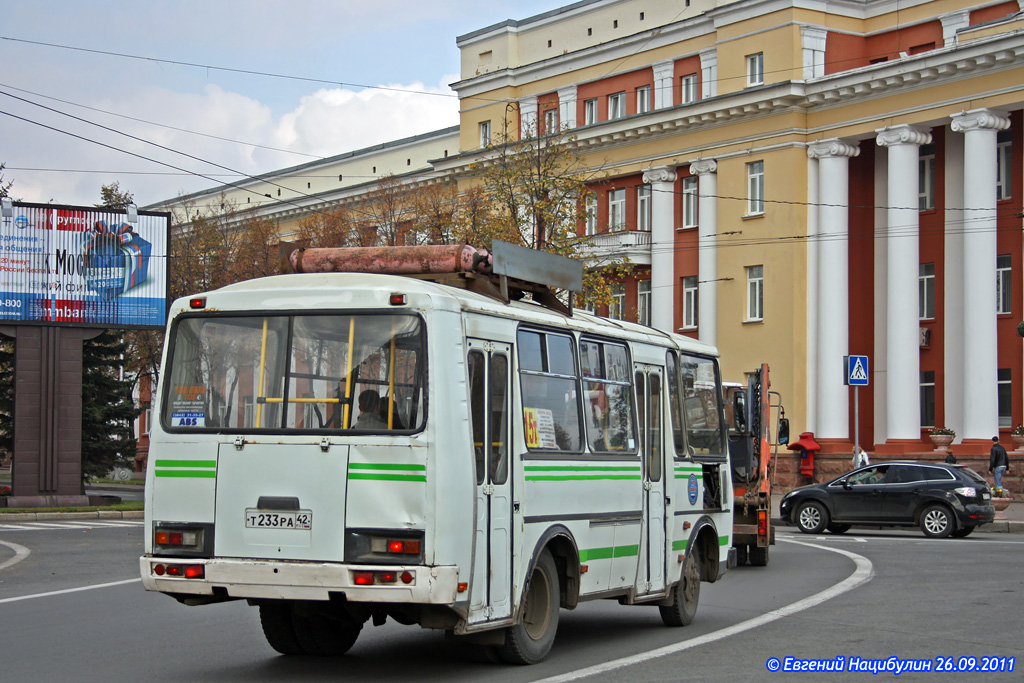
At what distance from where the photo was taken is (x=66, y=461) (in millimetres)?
34969

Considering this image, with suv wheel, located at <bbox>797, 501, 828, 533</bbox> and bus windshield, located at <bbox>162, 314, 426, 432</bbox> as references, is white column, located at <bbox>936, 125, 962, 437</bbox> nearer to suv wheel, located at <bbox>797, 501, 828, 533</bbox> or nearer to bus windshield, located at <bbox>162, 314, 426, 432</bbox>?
suv wheel, located at <bbox>797, 501, 828, 533</bbox>

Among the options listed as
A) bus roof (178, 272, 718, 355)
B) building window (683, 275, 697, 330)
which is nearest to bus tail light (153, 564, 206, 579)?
bus roof (178, 272, 718, 355)

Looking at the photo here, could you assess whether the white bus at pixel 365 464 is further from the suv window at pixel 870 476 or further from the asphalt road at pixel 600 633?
the suv window at pixel 870 476

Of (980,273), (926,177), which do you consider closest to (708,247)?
(926,177)

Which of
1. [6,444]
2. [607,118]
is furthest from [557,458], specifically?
[607,118]

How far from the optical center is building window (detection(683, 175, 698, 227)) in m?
47.1

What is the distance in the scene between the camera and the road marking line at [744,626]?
9398mm

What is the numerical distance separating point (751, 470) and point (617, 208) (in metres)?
30.8

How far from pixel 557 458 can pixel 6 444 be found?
112 ft

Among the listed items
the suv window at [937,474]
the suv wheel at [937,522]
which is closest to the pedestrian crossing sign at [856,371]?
the suv window at [937,474]

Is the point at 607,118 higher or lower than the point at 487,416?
higher

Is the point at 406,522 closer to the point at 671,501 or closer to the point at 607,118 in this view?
the point at 671,501

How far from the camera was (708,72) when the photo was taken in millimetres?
46281

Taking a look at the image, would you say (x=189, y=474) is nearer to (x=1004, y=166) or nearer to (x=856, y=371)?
(x=856, y=371)
